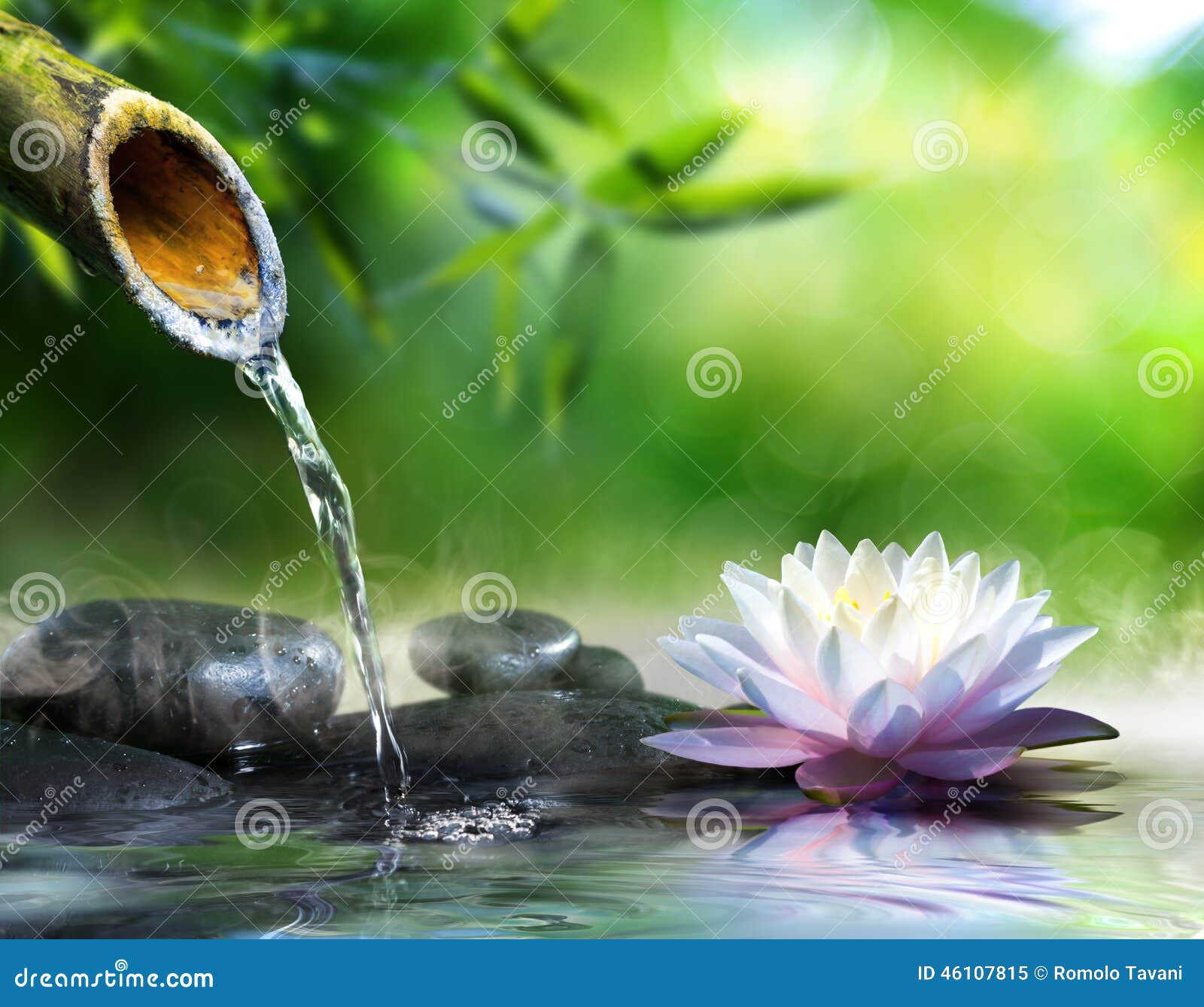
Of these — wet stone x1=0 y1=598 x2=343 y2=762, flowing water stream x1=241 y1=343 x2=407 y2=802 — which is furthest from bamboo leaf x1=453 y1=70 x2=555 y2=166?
wet stone x1=0 y1=598 x2=343 y2=762

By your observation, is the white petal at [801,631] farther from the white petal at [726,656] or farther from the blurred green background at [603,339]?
the blurred green background at [603,339]

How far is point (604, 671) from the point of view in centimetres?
231

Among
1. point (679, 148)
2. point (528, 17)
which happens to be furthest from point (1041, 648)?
point (528, 17)

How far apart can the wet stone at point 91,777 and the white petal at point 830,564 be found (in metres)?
0.83

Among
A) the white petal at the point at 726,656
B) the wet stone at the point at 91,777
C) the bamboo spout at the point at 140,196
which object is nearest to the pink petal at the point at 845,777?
the white petal at the point at 726,656

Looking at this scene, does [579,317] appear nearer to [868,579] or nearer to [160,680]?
[160,680]

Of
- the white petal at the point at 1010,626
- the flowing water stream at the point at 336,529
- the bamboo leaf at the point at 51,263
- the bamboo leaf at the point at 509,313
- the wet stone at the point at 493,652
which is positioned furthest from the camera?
the bamboo leaf at the point at 509,313

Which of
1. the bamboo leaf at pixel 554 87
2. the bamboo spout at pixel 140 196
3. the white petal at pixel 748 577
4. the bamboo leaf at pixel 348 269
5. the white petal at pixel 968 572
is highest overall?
the bamboo leaf at pixel 554 87

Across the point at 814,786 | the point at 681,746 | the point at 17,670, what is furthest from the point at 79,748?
the point at 814,786

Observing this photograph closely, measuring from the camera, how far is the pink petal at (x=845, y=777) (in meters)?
1.32

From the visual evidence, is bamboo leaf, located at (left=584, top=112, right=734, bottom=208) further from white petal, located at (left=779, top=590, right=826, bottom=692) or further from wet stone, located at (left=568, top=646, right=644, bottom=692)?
white petal, located at (left=779, top=590, right=826, bottom=692)

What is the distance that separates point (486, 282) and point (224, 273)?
2.01 metres

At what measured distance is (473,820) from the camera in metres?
1.41

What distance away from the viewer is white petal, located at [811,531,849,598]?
4.77 ft
